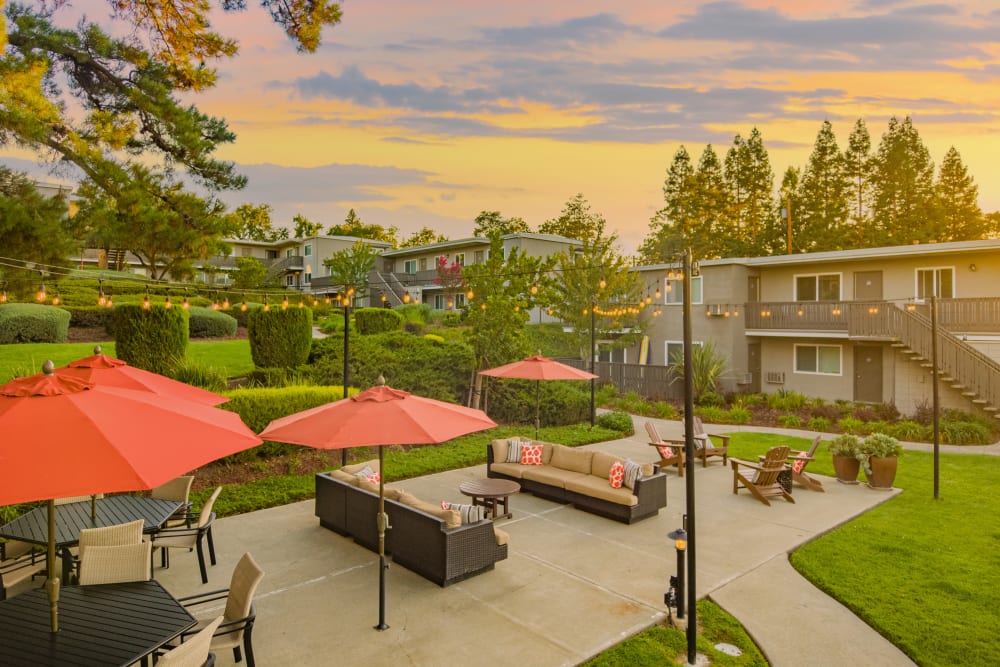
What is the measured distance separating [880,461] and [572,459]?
21.2ft

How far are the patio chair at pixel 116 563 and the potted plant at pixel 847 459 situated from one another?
42.0 ft

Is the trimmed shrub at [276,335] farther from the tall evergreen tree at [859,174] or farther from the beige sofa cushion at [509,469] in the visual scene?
the tall evergreen tree at [859,174]

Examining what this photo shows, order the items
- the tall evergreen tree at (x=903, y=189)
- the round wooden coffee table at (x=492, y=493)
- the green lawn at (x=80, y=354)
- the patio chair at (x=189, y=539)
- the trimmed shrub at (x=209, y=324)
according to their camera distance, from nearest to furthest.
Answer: the patio chair at (x=189, y=539) < the round wooden coffee table at (x=492, y=493) < the green lawn at (x=80, y=354) < the trimmed shrub at (x=209, y=324) < the tall evergreen tree at (x=903, y=189)

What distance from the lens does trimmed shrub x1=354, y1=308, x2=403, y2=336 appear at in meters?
27.5

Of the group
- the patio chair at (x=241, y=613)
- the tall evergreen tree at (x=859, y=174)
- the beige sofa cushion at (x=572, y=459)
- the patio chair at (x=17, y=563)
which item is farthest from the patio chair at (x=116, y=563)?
the tall evergreen tree at (x=859, y=174)

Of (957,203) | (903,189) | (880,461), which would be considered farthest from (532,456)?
(957,203)

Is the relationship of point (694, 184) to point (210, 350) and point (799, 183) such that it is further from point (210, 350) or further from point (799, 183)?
point (210, 350)

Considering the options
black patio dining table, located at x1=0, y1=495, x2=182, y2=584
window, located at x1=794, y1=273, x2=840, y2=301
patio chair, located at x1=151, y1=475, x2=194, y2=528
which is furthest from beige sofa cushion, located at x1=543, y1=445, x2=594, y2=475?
window, located at x1=794, y1=273, x2=840, y2=301

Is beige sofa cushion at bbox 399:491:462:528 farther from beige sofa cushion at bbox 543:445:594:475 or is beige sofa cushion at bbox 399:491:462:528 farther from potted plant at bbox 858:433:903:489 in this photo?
potted plant at bbox 858:433:903:489

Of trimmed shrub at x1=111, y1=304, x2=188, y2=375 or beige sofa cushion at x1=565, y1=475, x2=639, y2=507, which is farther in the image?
Result: trimmed shrub at x1=111, y1=304, x2=188, y2=375

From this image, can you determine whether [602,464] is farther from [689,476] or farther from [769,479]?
[689,476]

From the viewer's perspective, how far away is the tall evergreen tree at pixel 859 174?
147ft

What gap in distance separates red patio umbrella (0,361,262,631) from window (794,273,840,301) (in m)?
26.3

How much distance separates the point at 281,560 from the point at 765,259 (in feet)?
79.2
